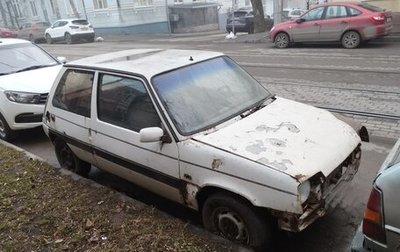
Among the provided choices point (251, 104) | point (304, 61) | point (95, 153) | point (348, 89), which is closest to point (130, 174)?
point (95, 153)

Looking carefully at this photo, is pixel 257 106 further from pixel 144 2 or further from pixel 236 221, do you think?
pixel 144 2

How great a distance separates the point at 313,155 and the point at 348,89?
18.1 feet

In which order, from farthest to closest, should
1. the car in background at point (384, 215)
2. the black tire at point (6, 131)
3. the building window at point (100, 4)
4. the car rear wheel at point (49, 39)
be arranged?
the building window at point (100, 4) → the car rear wheel at point (49, 39) → the black tire at point (6, 131) → the car in background at point (384, 215)

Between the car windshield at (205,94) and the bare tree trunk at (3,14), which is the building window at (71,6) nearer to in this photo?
the bare tree trunk at (3,14)

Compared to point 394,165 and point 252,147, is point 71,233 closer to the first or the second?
point 252,147

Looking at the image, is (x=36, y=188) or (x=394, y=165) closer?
(x=394, y=165)

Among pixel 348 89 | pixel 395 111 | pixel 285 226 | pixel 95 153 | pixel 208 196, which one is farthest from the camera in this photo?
pixel 348 89

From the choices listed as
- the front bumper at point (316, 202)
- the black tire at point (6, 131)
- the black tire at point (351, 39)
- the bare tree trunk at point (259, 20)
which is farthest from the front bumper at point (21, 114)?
the bare tree trunk at point (259, 20)

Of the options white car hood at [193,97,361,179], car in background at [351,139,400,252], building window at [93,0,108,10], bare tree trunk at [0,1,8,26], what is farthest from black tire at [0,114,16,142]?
bare tree trunk at [0,1,8,26]

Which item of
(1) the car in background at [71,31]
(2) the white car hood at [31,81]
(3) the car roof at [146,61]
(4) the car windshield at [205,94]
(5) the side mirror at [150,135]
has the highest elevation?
Result: (3) the car roof at [146,61]

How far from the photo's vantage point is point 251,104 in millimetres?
4176

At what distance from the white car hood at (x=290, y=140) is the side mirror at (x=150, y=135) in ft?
1.05

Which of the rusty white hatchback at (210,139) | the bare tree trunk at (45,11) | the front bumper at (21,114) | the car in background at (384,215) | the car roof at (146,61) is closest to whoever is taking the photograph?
the car in background at (384,215)

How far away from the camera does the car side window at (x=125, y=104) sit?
388cm
